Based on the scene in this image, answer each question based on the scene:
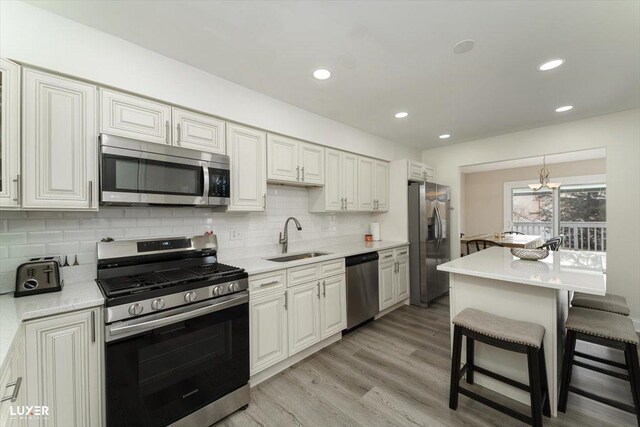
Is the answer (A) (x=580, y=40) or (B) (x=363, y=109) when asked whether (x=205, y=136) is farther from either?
(A) (x=580, y=40)

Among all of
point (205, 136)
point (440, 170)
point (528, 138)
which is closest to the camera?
point (205, 136)

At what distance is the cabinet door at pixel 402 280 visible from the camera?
3806mm

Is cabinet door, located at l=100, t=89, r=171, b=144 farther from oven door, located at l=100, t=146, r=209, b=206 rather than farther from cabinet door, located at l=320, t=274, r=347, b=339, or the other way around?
cabinet door, located at l=320, t=274, r=347, b=339

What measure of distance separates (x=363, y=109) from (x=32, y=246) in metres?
3.11

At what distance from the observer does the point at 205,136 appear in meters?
2.22

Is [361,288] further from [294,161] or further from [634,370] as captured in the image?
[634,370]

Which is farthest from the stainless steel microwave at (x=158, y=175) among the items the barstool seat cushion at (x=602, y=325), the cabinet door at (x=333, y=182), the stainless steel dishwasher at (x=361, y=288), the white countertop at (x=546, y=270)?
the barstool seat cushion at (x=602, y=325)

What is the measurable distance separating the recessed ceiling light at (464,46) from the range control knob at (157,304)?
8.69 ft

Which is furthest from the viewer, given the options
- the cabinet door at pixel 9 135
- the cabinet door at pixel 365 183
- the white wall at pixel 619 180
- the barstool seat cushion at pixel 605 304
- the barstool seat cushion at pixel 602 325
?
the cabinet door at pixel 365 183

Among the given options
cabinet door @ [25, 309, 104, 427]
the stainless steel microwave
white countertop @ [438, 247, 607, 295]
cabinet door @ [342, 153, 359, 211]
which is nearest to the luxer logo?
cabinet door @ [25, 309, 104, 427]

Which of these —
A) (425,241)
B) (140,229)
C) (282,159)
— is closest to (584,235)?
(425,241)

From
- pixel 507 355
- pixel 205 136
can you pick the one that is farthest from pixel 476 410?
pixel 205 136

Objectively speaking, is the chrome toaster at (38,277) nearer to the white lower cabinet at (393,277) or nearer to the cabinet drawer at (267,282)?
the cabinet drawer at (267,282)

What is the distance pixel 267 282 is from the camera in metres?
2.24
